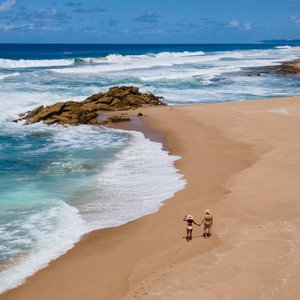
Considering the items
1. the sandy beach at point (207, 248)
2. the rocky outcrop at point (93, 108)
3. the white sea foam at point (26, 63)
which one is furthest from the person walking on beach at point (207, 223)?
the white sea foam at point (26, 63)

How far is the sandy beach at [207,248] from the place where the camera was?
924 cm

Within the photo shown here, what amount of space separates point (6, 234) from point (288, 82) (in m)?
44.7

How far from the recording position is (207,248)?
10820mm

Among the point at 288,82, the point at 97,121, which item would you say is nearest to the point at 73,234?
the point at 97,121

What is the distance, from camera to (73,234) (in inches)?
486

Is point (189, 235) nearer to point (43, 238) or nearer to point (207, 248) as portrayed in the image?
point (207, 248)

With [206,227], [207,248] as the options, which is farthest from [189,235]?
[207,248]

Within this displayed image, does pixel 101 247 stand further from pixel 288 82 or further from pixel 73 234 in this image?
pixel 288 82

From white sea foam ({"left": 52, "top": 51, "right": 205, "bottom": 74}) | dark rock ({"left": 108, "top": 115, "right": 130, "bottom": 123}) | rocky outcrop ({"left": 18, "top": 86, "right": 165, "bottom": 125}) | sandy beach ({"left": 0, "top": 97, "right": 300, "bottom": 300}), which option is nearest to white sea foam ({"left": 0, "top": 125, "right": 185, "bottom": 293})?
sandy beach ({"left": 0, "top": 97, "right": 300, "bottom": 300})

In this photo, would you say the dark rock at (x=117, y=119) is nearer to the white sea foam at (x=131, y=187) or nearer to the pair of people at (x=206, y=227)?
the white sea foam at (x=131, y=187)

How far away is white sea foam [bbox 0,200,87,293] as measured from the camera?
10375 mm

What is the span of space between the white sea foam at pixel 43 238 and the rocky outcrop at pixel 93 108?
48.4 feet

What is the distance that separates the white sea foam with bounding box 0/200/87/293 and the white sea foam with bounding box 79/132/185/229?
480 mm

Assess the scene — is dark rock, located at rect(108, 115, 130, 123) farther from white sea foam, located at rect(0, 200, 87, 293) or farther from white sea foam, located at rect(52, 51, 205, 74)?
white sea foam, located at rect(52, 51, 205, 74)
